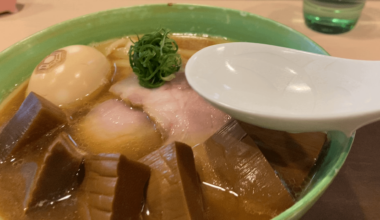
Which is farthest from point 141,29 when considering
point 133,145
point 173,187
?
point 173,187

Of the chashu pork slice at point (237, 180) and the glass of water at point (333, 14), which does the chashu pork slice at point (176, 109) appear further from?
the glass of water at point (333, 14)

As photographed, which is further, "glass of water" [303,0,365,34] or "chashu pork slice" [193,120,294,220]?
"glass of water" [303,0,365,34]

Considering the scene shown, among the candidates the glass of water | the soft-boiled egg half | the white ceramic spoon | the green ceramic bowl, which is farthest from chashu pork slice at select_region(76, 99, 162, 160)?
the glass of water

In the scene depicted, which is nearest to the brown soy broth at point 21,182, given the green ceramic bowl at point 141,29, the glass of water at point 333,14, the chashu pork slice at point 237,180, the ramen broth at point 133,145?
the ramen broth at point 133,145

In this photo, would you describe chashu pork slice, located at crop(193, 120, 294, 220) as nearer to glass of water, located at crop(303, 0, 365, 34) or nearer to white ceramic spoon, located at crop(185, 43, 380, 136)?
white ceramic spoon, located at crop(185, 43, 380, 136)

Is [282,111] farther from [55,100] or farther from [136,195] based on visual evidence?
[55,100]

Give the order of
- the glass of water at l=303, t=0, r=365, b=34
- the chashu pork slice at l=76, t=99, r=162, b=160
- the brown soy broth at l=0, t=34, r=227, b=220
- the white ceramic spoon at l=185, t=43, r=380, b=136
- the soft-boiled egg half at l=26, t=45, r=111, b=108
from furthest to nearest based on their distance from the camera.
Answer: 1. the glass of water at l=303, t=0, r=365, b=34
2. the soft-boiled egg half at l=26, t=45, r=111, b=108
3. the chashu pork slice at l=76, t=99, r=162, b=160
4. the brown soy broth at l=0, t=34, r=227, b=220
5. the white ceramic spoon at l=185, t=43, r=380, b=136

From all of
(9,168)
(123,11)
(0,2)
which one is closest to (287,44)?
(123,11)
